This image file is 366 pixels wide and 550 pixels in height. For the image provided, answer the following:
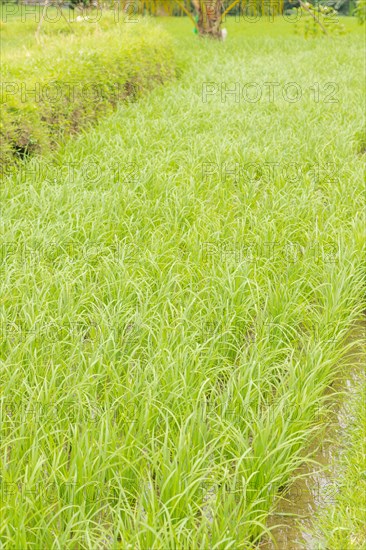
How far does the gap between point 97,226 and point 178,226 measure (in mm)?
564

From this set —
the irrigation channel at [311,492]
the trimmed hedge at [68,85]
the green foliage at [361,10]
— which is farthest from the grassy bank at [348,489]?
the green foliage at [361,10]

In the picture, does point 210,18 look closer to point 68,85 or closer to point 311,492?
point 68,85

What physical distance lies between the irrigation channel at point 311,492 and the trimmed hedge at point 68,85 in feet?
11.7

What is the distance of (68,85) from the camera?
7.35 m

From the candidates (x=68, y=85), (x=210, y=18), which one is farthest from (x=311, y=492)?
(x=210, y=18)

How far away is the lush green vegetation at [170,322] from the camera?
Answer: 8.42ft

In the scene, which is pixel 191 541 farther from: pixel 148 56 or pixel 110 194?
pixel 148 56

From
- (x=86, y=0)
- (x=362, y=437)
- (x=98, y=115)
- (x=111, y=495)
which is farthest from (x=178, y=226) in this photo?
(x=86, y=0)

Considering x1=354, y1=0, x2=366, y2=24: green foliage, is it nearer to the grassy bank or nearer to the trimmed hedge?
the trimmed hedge

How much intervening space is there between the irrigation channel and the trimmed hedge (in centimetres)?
358

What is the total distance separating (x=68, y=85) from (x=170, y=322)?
414 centimetres

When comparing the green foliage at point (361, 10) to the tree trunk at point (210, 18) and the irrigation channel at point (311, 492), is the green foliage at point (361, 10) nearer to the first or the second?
the tree trunk at point (210, 18)

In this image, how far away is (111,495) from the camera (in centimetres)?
270

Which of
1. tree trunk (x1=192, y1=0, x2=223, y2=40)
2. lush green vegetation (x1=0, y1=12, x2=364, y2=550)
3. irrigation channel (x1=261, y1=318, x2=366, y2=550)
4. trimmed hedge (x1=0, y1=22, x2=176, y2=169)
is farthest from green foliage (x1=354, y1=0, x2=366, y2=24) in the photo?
irrigation channel (x1=261, y1=318, x2=366, y2=550)
